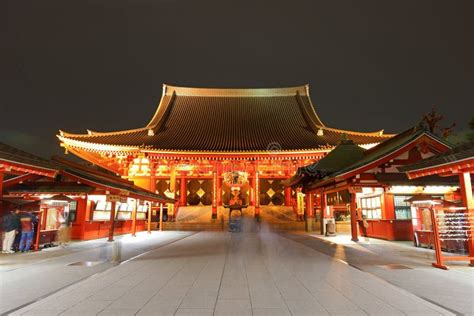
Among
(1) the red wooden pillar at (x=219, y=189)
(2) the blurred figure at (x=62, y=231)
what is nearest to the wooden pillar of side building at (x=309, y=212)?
(1) the red wooden pillar at (x=219, y=189)

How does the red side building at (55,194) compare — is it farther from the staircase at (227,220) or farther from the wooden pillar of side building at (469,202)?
the wooden pillar of side building at (469,202)

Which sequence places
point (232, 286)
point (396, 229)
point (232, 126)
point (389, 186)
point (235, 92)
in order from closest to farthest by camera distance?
point (232, 286) → point (389, 186) → point (396, 229) → point (232, 126) → point (235, 92)

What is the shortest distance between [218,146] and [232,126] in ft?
16.8

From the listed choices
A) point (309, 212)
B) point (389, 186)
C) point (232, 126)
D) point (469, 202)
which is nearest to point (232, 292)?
point (469, 202)

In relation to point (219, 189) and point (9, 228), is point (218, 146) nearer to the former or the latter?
point (219, 189)

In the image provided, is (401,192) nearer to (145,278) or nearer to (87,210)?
(145,278)

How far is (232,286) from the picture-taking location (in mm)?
5531

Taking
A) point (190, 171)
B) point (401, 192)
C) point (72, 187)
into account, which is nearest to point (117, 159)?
point (190, 171)

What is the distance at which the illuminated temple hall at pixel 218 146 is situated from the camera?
23.4m

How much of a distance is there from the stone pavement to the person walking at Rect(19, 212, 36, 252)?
5.59 metres

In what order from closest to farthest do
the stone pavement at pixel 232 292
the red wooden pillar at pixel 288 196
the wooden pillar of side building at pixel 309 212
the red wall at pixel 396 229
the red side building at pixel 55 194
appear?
the stone pavement at pixel 232 292 < the red side building at pixel 55 194 < the red wall at pixel 396 229 < the wooden pillar of side building at pixel 309 212 < the red wooden pillar at pixel 288 196

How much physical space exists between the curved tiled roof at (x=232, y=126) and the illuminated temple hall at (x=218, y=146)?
8cm

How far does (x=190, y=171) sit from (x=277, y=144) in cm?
901

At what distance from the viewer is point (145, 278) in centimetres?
620
